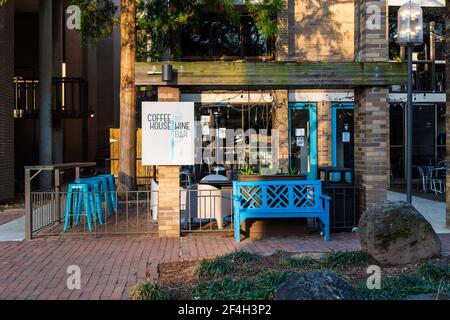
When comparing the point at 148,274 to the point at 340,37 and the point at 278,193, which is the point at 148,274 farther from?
the point at 340,37

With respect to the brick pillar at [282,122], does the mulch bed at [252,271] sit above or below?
below

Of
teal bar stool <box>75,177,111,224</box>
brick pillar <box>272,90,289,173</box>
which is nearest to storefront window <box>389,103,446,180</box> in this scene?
brick pillar <box>272,90,289,173</box>

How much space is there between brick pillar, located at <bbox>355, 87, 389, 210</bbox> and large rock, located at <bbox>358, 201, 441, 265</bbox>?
Answer: 272 cm

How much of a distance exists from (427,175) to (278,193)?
9.15m

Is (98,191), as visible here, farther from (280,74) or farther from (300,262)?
(300,262)

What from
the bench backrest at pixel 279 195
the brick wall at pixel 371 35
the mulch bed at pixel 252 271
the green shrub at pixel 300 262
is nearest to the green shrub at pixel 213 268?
the mulch bed at pixel 252 271

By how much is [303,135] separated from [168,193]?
9327 millimetres

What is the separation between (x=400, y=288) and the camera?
209 inches

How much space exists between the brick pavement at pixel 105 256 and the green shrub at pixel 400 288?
2246 millimetres

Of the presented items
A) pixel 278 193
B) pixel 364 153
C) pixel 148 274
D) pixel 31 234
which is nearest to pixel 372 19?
pixel 364 153

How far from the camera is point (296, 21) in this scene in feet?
57.1

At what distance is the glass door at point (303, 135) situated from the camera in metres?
17.2

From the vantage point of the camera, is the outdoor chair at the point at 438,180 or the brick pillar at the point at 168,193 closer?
the brick pillar at the point at 168,193

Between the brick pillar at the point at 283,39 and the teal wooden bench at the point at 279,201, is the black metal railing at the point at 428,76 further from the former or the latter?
the teal wooden bench at the point at 279,201
